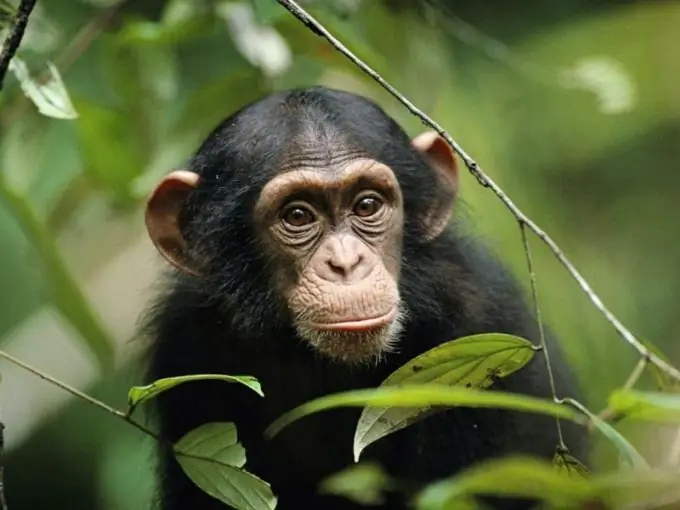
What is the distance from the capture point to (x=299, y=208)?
12.9ft

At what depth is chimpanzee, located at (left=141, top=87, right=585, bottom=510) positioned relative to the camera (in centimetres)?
391

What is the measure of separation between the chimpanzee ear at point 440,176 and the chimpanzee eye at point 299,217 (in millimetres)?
473

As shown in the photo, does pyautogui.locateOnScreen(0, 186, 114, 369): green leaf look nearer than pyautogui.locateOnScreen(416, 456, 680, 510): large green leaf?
No

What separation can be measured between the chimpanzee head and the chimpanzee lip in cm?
8

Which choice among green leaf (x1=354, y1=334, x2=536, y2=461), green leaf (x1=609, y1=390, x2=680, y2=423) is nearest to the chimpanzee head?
green leaf (x1=354, y1=334, x2=536, y2=461)

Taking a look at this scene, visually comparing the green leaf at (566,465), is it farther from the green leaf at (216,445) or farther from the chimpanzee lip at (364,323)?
the chimpanzee lip at (364,323)

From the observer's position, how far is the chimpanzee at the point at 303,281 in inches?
154

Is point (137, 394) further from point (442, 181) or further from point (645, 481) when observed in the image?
point (442, 181)

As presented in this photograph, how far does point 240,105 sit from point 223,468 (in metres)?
2.58

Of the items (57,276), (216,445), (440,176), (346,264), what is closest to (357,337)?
(346,264)

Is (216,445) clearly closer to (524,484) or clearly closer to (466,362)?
(466,362)

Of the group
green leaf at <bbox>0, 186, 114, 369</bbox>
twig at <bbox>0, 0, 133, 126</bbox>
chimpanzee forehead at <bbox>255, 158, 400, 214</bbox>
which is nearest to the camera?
chimpanzee forehead at <bbox>255, 158, 400, 214</bbox>

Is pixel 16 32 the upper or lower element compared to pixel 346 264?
lower

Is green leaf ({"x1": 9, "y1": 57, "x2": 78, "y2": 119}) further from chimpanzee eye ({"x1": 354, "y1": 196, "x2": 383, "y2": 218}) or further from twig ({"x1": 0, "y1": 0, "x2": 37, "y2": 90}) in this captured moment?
chimpanzee eye ({"x1": 354, "y1": 196, "x2": 383, "y2": 218})
